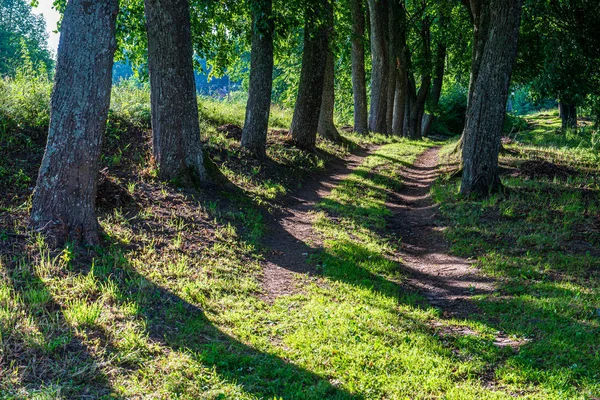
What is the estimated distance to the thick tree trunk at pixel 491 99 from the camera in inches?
389

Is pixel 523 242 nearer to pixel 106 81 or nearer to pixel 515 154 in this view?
pixel 106 81

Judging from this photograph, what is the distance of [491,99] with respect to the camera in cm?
1021

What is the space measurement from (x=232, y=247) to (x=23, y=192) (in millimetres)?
3037

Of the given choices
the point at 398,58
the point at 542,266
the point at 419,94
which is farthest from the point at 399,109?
the point at 542,266

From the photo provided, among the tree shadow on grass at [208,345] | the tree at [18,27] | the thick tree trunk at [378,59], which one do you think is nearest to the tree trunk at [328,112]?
the thick tree trunk at [378,59]

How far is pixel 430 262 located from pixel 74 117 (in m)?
5.59

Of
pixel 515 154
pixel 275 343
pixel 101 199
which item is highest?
pixel 515 154

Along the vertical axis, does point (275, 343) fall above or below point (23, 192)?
below

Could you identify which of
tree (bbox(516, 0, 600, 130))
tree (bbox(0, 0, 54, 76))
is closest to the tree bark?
tree (bbox(516, 0, 600, 130))

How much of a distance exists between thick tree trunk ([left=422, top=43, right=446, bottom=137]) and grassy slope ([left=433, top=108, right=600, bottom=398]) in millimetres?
19218

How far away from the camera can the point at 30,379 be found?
3.48 m

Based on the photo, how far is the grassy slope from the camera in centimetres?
429

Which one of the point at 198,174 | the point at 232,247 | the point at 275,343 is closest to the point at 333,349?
the point at 275,343

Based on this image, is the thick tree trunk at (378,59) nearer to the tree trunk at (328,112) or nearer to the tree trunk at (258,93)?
the tree trunk at (328,112)
